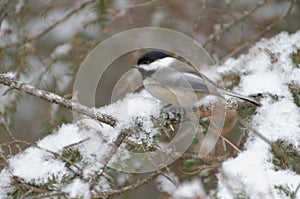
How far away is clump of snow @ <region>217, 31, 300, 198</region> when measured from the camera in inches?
61.7

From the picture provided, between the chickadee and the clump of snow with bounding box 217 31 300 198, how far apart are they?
0.49 ft

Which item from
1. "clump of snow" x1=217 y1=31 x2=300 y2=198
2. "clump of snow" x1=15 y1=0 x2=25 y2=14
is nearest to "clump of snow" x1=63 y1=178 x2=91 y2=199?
"clump of snow" x1=217 y1=31 x2=300 y2=198

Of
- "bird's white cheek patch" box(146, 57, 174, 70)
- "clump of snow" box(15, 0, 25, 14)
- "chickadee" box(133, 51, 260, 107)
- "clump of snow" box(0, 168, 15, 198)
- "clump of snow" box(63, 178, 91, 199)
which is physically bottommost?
"clump of snow" box(63, 178, 91, 199)

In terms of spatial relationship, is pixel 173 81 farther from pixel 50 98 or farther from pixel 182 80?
pixel 50 98

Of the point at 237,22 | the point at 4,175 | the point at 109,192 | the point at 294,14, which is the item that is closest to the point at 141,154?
the point at 109,192

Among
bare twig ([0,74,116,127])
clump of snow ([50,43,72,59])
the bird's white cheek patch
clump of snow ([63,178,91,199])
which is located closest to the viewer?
clump of snow ([63,178,91,199])

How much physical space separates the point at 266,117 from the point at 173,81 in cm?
58

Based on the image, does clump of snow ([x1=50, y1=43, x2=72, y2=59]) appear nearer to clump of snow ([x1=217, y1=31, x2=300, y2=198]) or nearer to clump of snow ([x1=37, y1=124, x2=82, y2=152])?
clump of snow ([x1=37, y1=124, x2=82, y2=152])

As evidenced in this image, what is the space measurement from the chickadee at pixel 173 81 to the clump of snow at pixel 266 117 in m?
0.15

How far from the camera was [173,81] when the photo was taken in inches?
93.2

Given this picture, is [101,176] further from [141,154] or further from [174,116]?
[174,116]

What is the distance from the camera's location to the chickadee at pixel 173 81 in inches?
89.0

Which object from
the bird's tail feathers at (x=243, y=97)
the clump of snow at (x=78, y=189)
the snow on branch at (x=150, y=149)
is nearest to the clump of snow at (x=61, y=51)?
the snow on branch at (x=150, y=149)

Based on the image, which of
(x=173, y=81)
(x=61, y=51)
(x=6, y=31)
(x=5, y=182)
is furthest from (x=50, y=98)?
(x=6, y=31)
